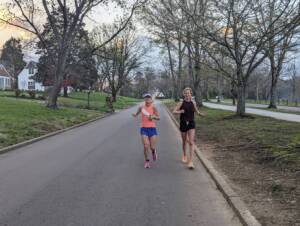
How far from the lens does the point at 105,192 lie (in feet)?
25.3

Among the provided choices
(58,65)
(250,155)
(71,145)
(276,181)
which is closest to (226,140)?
(250,155)

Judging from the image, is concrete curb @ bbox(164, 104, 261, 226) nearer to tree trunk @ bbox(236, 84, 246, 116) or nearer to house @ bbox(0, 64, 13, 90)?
tree trunk @ bbox(236, 84, 246, 116)

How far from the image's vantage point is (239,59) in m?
23.8

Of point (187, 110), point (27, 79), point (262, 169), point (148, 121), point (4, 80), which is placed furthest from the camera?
point (27, 79)

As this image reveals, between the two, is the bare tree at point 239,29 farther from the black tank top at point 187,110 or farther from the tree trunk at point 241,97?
the black tank top at point 187,110

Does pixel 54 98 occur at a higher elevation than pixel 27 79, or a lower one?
lower

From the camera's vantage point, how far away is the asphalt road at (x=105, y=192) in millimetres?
6117

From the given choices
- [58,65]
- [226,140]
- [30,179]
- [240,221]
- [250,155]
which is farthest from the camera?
[58,65]

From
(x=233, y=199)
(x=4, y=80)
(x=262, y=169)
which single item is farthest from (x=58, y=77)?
(x=4, y=80)

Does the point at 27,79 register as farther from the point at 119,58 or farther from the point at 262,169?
the point at 262,169

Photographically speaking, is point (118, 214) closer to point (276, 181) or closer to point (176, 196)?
point (176, 196)

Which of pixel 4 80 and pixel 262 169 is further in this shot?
pixel 4 80

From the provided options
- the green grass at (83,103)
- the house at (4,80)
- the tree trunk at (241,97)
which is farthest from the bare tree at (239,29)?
the house at (4,80)

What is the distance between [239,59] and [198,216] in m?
18.5
